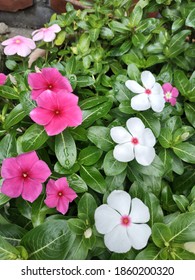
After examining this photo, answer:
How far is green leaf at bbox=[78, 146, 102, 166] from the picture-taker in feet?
2.91

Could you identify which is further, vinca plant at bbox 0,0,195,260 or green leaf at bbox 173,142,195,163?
green leaf at bbox 173,142,195,163

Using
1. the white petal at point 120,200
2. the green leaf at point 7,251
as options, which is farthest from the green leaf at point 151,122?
the green leaf at point 7,251

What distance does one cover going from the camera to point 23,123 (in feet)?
3.09

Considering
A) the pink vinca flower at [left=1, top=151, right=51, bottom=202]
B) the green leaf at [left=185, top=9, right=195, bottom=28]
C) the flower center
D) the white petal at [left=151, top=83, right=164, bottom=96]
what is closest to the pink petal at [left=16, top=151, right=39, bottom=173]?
the pink vinca flower at [left=1, top=151, right=51, bottom=202]

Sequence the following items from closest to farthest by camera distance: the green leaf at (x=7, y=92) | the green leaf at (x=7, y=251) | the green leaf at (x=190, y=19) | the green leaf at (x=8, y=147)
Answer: the green leaf at (x=7, y=251), the green leaf at (x=8, y=147), the green leaf at (x=7, y=92), the green leaf at (x=190, y=19)

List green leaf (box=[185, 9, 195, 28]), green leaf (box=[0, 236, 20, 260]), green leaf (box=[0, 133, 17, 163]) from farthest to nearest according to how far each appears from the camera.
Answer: green leaf (box=[185, 9, 195, 28]) < green leaf (box=[0, 133, 17, 163]) < green leaf (box=[0, 236, 20, 260])

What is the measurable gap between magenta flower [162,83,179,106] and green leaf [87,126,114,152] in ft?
0.82

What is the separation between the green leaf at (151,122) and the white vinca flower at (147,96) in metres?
0.04

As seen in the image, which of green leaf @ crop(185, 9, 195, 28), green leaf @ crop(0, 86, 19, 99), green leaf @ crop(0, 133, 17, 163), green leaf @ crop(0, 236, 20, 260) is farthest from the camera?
green leaf @ crop(185, 9, 195, 28)

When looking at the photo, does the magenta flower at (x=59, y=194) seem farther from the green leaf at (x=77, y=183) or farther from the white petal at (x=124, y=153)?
the white petal at (x=124, y=153)

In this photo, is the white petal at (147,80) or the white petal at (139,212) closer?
the white petal at (139,212)

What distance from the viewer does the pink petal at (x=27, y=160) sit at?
0.82 meters

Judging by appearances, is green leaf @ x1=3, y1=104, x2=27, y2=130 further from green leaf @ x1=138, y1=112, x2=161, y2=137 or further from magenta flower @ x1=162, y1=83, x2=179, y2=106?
magenta flower @ x1=162, y1=83, x2=179, y2=106

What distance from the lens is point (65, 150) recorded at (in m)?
0.86
